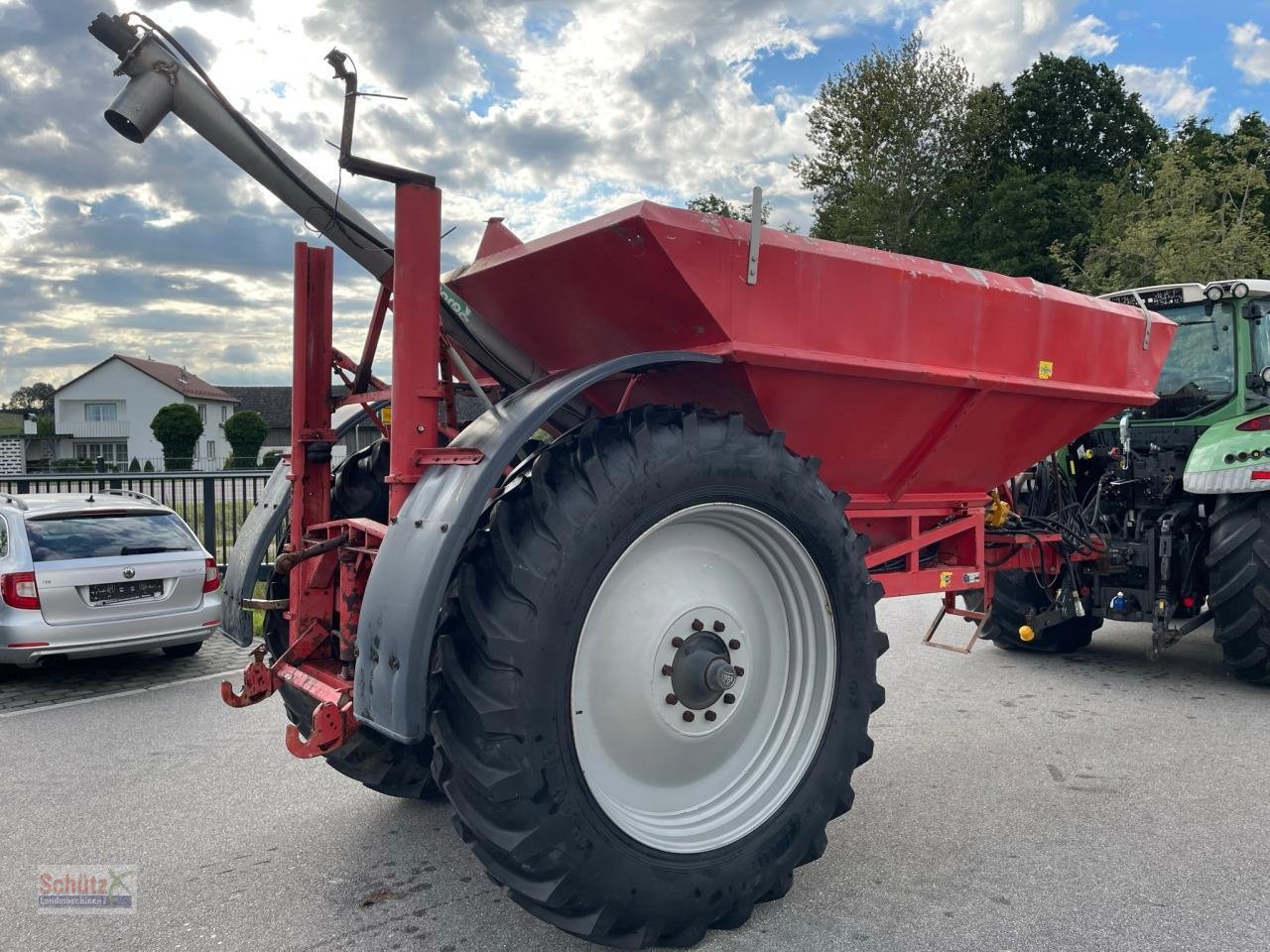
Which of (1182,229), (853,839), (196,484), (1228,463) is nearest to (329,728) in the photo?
(853,839)

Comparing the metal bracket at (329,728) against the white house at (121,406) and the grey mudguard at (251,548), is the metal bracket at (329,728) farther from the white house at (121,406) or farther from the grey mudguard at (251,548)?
the white house at (121,406)

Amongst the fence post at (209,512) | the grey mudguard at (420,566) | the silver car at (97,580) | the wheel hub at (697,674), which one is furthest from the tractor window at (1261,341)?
the fence post at (209,512)

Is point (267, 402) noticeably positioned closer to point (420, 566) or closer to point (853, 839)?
point (853, 839)

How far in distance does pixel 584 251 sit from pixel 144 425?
69.5m

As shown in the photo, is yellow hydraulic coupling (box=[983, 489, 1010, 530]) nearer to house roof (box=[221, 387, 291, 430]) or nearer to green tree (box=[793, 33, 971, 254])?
green tree (box=[793, 33, 971, 254])

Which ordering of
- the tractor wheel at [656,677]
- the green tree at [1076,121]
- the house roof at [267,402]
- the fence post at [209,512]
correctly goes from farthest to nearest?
the house roof at [267,402] < the green tree at [1076,121] < the fence post at [209,512] < the tractor wheel at [656,677]

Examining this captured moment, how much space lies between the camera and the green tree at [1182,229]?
19516mm

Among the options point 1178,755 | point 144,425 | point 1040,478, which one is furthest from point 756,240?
point 144,425

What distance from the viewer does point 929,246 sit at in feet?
102

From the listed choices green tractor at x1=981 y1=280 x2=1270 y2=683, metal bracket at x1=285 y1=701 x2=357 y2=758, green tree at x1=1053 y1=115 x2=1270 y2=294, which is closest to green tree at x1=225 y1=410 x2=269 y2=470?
green tree at x1=1053 y1=115 x2=1270 y2=294

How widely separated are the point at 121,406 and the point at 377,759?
231 feet

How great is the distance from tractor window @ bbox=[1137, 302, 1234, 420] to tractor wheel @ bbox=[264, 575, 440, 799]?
5720 millimetres

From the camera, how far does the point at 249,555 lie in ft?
12.8

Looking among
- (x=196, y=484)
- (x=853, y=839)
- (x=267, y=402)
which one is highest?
(x=267, y=402)
